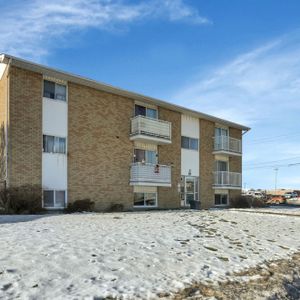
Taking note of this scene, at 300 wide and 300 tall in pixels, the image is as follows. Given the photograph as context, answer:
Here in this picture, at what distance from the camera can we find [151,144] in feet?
91.6

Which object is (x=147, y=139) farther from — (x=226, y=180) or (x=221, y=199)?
(x=221, y=199)

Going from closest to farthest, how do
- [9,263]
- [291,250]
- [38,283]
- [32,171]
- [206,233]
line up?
1. [38,283]
2. [9,263]
3. [291,250]
4. [206,233]
5. [32,171]

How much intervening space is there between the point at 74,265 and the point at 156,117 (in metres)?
21.6

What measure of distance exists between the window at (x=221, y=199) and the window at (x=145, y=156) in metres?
7.85

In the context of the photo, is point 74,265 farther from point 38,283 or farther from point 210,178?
point 210,178

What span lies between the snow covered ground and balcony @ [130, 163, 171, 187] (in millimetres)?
12901

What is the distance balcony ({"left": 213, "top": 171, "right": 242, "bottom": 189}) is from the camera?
32.9 metres

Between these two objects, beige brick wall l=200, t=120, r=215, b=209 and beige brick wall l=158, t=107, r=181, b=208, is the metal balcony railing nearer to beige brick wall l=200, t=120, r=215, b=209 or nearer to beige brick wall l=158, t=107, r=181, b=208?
beige brick wall l=158, t=107, r=181, b=208

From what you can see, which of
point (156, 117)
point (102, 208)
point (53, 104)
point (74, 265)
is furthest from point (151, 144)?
point (74, 265)

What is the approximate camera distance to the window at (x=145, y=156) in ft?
88.8

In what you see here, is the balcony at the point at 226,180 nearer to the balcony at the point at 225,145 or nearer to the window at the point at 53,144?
the balcony at the point at 225,145

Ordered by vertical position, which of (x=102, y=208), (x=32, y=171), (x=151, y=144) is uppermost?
(x=151, y=144)

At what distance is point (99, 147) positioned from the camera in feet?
79.8

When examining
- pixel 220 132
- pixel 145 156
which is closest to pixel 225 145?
pixel 220 132
